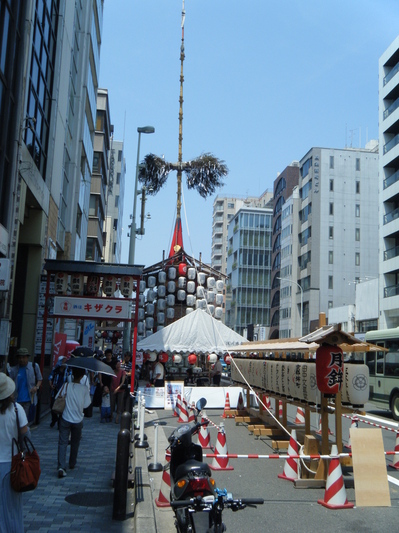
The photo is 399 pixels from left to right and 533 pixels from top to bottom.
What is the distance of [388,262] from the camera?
4384cm

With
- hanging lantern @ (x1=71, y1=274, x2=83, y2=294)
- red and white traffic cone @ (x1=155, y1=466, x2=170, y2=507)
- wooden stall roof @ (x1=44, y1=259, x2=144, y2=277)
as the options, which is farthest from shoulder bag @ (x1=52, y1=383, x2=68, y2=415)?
hanging lantern @ (x1=71, y1=274, x2=83, y2=294)

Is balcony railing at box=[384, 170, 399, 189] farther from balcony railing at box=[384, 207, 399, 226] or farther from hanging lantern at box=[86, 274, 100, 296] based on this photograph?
hanging lantern at box=[86, 274, 100, 296]

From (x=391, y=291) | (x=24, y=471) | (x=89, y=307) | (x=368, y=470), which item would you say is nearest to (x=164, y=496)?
(x=368, y=470)

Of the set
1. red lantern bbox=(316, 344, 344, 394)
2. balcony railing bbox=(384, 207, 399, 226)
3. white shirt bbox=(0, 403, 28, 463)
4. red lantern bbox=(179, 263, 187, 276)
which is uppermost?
balcony railing bbox=(384, 207, 399, 226)

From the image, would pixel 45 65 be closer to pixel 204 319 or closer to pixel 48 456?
pixel 204 319

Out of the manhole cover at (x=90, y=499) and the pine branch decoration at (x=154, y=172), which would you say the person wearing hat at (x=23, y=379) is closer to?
the manhole cover at (x=90, y=499)

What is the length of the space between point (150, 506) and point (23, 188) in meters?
11.3

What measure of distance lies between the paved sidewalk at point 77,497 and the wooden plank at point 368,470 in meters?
3.26

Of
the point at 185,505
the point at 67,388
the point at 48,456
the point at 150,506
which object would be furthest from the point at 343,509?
the point at 48,456

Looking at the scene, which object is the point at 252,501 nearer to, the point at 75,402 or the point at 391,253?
the point at 75,402

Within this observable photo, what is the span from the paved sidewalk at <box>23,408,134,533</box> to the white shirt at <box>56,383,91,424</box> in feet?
3.03

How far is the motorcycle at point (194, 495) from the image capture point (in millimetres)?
5285

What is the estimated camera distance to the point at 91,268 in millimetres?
16859

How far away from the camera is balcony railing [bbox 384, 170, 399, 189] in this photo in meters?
43.8
